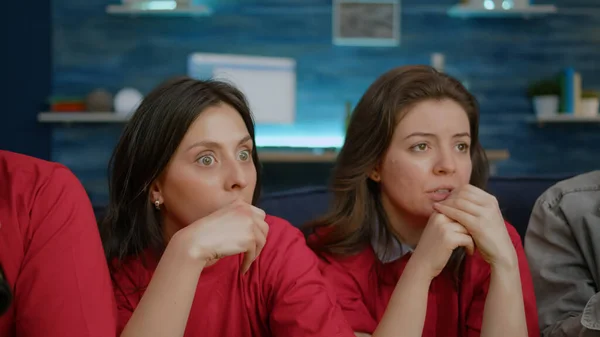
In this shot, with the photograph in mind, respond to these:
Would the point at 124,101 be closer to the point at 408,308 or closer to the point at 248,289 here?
the point at 248,289

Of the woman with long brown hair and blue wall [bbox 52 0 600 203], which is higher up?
blue wall [bbox 52 0 600 203]

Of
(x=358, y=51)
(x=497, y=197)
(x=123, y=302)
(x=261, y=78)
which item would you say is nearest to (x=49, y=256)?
(x=123, y=302)

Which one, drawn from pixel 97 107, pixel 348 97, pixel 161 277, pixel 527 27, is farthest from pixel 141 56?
pixel 161 277

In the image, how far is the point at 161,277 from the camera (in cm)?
108

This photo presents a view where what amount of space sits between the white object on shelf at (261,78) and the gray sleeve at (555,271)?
141 inches

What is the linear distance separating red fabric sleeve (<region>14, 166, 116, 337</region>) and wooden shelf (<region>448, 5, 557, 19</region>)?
174 inches

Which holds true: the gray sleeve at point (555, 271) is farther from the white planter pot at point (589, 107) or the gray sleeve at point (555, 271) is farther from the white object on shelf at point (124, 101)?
the white object on shelf at point (124, 101)

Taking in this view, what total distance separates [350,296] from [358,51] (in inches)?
158

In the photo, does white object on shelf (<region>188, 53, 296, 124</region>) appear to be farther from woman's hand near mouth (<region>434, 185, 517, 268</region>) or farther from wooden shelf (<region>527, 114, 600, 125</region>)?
woman's hand near mouth (<region>434, 185, 517, 268</region>)

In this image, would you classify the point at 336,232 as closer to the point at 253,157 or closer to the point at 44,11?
the point at 253,157

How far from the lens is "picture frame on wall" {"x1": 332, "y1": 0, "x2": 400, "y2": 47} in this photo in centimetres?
519

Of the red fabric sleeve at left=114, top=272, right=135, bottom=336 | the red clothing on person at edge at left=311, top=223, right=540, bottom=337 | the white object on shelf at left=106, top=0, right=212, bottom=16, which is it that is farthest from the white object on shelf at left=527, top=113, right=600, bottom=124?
the red fabric sleeve at left=114, top=272, right=135, bottom=336

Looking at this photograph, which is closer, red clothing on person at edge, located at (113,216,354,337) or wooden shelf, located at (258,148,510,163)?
red clothing on person at edge, located at (113,216,354,337)

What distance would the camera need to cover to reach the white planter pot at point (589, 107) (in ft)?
16.0
